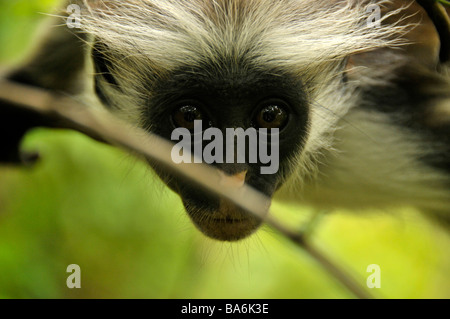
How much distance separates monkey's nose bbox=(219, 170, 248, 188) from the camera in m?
2.23

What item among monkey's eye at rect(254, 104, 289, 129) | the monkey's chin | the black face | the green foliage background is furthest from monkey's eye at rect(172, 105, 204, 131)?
the green foliage background

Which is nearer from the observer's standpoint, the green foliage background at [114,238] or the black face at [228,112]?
the black face at [228,112]

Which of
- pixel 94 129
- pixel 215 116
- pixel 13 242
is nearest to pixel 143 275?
pixel 13 242

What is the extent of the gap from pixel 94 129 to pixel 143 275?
2808 mm

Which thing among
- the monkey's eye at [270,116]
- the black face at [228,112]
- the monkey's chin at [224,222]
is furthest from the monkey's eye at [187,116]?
the monkey's chin at [224,222]

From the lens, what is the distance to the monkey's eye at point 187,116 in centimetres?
256

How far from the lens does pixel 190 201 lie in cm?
262

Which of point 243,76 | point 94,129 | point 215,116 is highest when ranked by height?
point 243,76

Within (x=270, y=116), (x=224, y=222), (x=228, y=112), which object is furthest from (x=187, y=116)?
(x=224, y=222)

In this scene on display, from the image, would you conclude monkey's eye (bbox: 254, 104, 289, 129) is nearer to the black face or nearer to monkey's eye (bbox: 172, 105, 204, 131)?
the black face

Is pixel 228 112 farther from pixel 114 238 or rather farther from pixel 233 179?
pixel 114 238

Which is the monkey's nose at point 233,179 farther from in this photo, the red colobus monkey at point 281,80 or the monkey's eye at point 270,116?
the monkey's eye at point 270,116

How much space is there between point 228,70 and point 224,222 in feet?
2.17
